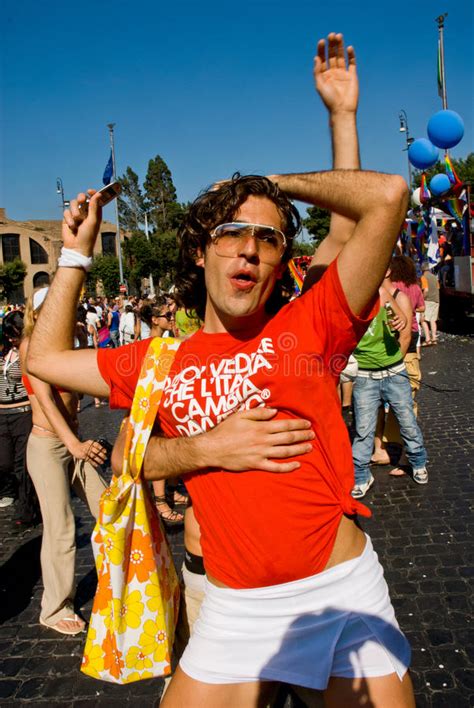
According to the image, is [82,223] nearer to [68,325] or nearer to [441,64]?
[68,325]

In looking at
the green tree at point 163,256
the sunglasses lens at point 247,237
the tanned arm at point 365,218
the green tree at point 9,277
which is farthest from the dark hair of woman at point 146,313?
the green tree at point 9,277

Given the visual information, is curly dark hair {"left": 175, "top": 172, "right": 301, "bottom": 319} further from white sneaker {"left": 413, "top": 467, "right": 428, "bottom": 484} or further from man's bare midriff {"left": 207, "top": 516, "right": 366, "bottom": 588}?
white sneaker {"left": 413, "top": 467, "right": 428, "bottom": 484}

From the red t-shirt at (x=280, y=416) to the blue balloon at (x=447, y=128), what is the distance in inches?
511

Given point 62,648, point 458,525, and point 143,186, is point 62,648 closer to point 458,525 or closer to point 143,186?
point 458,525

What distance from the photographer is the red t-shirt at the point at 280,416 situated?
61.6 inches

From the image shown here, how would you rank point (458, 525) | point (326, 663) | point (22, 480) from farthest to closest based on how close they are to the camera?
point (22, 480)
point (458, 525)
point (326, 663)

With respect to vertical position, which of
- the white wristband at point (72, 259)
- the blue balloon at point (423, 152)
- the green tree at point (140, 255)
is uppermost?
the green tree at point (140, 255)

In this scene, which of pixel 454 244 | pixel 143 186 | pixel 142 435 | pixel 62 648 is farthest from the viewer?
pixel 143 186

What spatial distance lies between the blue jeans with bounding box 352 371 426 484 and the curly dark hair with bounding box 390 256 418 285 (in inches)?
72.2

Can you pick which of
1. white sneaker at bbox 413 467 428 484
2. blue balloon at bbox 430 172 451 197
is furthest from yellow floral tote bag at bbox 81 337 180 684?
blue balloon at bbox 430 172 451 197

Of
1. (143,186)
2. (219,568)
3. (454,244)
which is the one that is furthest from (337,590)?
(143,186)

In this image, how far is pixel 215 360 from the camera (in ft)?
5.73

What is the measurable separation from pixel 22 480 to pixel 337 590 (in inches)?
161

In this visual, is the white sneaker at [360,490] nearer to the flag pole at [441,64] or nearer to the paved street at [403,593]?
the paved street at [403,593]
